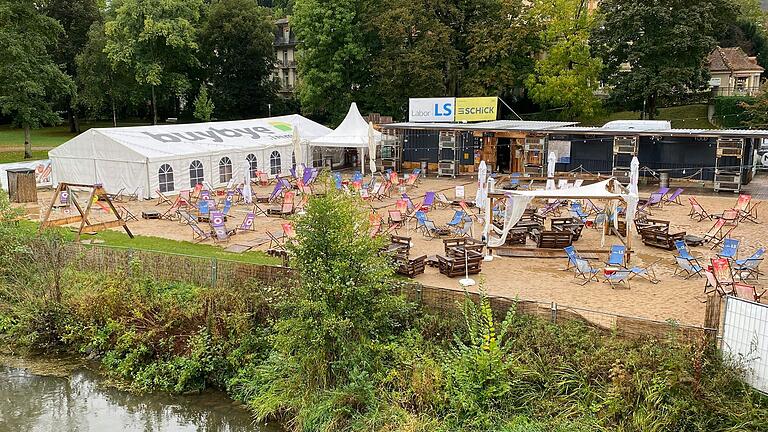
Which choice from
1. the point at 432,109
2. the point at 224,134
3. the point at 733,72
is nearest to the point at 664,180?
the point at 432,109

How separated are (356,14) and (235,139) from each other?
16.3 meters

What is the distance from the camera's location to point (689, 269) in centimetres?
1345

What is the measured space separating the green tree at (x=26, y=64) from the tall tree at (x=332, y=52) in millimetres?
13431

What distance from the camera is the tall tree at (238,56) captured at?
4525cm

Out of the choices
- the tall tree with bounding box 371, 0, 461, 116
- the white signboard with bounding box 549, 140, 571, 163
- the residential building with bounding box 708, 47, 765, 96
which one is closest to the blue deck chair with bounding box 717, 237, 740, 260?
the white signboard with bounding box 549, 140, 571, 163

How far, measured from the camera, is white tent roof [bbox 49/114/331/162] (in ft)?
76.5

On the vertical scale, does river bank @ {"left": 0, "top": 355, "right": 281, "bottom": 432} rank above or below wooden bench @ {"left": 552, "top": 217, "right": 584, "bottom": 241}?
below

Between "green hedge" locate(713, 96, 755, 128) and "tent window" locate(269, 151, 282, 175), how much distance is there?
25.9 meters

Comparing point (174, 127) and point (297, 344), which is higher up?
point (174, 127)

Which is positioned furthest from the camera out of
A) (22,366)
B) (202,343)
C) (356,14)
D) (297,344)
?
(356,14)

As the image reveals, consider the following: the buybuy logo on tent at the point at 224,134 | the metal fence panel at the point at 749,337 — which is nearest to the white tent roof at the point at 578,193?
the metal fence panel at the point at 749,337

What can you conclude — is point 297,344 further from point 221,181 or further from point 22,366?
point 221,181

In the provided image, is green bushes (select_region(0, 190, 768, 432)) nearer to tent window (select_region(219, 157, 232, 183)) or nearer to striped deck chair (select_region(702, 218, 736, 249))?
striped deck chair (select_region(702, 218, 736, 249))

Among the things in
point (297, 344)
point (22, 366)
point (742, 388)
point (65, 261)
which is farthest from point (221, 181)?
point (742, 388)
